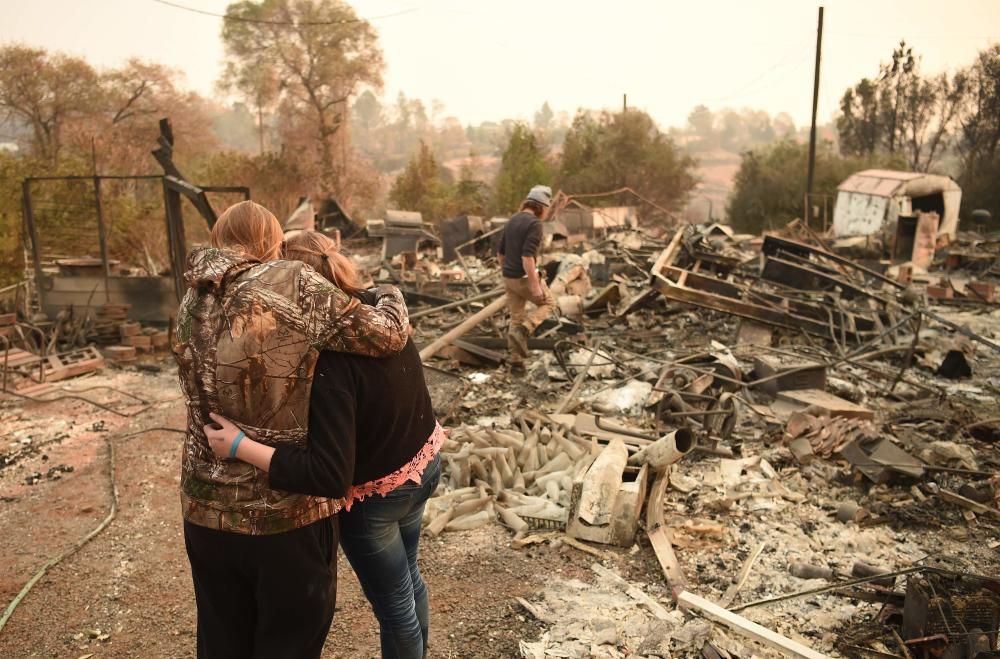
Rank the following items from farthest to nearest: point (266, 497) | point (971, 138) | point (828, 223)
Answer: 1. point (971, 138)
2. point (828, 223)
3. point (266, 497)

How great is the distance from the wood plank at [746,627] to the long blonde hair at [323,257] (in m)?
2.48

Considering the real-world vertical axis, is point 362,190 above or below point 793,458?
above

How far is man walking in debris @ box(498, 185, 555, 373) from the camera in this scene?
7504 millimetres

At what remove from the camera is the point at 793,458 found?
19.3 ft

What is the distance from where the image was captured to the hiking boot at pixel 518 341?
8.22 m

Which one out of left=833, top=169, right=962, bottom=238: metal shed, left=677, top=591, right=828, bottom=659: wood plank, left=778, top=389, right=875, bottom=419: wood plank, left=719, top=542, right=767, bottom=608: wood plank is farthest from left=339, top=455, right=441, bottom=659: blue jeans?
left=833, top=169, right=962, bottom=238: metal shed

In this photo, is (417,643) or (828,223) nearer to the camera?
(417,643)

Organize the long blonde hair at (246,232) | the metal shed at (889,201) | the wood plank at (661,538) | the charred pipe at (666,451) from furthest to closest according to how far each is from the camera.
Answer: the metal shed at (889,201), the charred pipe at (666,451), the wood plank at (661,538), the long blonde hair at (246,232)

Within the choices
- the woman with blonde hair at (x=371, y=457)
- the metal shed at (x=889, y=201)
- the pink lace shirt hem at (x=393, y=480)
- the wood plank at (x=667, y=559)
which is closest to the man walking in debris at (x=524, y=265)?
the wood plank at (x=667, y=559)

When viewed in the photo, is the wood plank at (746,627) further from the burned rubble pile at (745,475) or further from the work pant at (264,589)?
the work pant at (264,589)

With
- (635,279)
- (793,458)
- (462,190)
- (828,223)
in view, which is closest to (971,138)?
(828,223)

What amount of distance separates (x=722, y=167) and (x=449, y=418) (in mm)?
83059

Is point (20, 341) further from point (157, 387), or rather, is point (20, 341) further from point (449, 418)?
point (449, 418)

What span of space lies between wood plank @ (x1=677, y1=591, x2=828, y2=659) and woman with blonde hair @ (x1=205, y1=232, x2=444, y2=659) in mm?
1612
